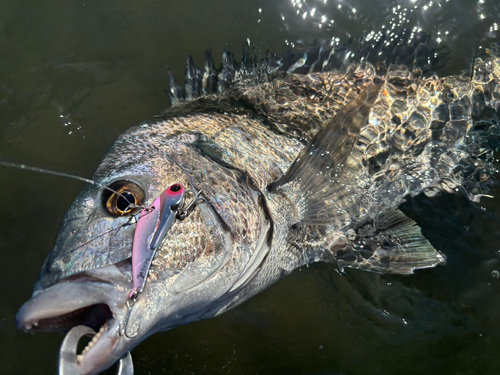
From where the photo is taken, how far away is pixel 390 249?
8.12 feet

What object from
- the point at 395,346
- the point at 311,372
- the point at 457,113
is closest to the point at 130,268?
the point at 311,372

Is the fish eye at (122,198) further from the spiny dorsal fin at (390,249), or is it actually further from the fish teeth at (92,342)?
the spiny dorsal fin at (390,249)

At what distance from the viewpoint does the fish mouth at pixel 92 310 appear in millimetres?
1394

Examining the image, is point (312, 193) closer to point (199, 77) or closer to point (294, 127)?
point (294, 127)

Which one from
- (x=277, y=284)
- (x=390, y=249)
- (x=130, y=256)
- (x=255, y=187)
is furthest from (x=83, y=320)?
(x=390, y=249)

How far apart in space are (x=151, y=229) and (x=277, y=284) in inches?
59.4

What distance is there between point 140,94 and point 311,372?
2.76 meters

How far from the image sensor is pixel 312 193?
224cm

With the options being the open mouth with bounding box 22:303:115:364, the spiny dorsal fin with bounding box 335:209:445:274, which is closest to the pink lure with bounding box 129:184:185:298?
the open mouth with bounding box 22:303:115:364

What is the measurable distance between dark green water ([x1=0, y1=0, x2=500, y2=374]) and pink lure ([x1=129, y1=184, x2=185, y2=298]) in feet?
4.70

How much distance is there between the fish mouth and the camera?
139cm

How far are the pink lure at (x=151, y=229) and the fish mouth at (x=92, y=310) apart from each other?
0.05 meters

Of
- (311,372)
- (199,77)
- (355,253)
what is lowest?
(311,372)

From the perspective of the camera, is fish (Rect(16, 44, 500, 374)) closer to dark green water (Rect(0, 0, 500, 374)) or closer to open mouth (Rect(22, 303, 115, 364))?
open mouth (Rect(22, 303, 115, 364))
